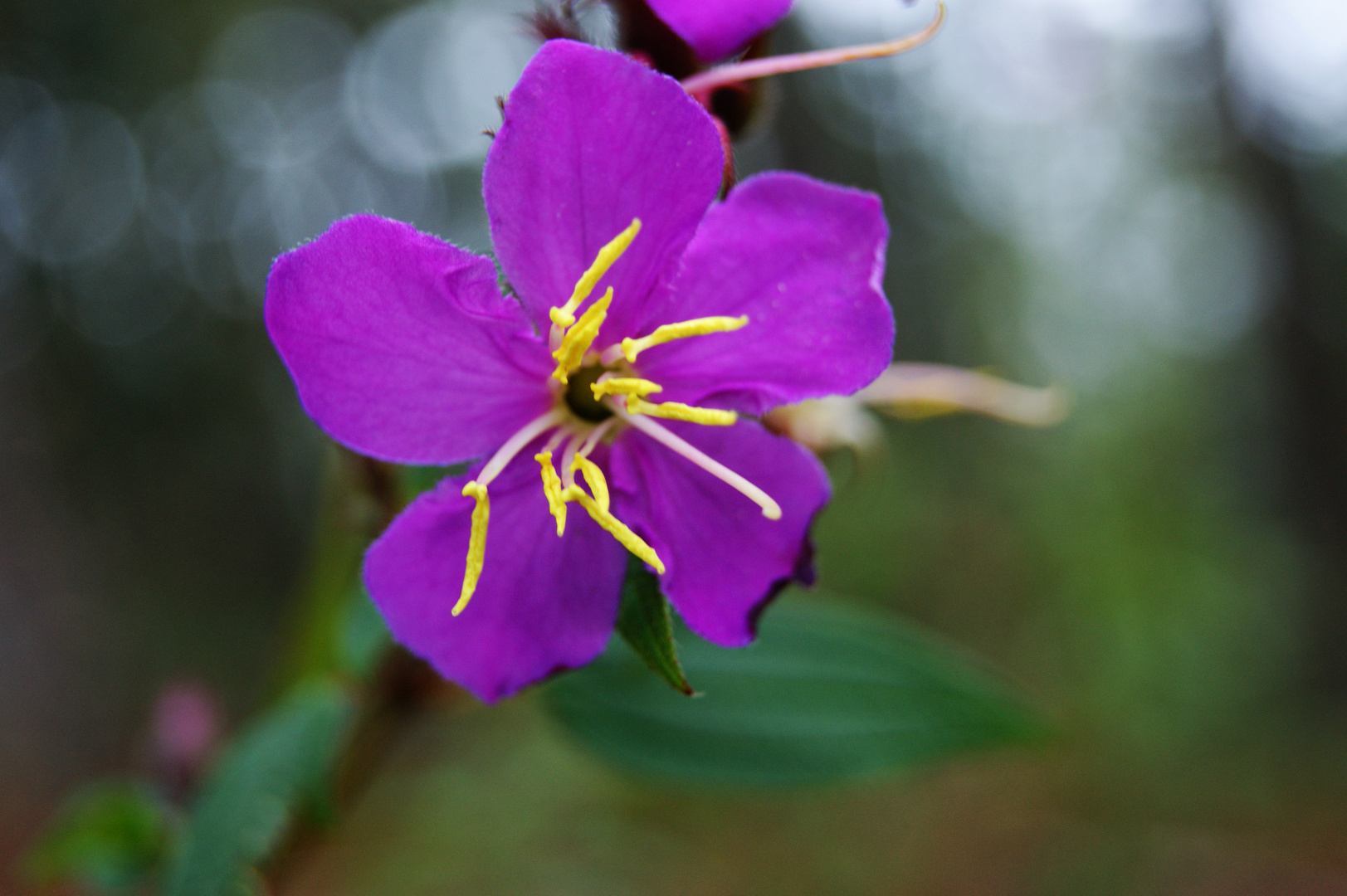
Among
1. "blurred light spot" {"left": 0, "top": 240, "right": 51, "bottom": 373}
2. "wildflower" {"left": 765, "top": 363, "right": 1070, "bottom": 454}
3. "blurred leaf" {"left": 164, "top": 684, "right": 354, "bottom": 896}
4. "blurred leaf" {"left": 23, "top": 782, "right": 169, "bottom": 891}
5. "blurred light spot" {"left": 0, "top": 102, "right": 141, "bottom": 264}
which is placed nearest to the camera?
"blurred leaf" {"left": 164, "top": 684, "right": 354, "bottom": 896}

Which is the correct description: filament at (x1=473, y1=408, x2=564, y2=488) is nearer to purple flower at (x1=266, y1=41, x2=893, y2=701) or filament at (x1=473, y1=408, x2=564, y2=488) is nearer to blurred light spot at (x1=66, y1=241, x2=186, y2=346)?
purple flower at (x1=266, y1=41, x2=893, y2=701)

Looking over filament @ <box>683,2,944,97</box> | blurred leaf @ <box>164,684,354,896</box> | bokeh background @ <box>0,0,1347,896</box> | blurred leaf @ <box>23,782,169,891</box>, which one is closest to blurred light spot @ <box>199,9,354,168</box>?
bokeh background @ <box>0,0,1347,896</box>

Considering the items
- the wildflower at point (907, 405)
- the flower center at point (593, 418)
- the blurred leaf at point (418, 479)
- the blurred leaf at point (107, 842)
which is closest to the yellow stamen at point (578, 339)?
the flower center at point (593, 418)

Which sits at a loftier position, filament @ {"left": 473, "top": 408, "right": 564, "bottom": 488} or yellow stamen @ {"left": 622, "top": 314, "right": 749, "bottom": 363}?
yellow stamen @ {"left": 622, "top": 314, "right": 749, "bottom": 363}

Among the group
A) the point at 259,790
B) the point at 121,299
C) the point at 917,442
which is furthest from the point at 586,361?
the point at 121,299

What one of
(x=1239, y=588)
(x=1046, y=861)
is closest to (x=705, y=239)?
(x=1046, y=861)

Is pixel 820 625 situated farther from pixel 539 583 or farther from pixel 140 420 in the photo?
pixel 140 420

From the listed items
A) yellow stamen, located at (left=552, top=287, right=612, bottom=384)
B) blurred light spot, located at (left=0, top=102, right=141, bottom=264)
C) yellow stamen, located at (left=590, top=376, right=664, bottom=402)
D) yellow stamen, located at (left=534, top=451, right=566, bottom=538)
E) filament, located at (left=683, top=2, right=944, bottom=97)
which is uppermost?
filament, located at (left=683, top=2, right=944, bottom=97)

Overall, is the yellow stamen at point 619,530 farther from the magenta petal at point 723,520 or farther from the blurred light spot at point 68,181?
the blurred light spot at point 68,181
